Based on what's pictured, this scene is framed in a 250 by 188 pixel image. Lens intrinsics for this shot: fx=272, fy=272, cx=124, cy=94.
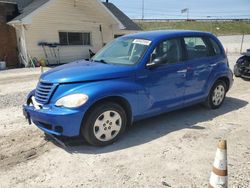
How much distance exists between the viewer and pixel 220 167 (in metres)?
2.71

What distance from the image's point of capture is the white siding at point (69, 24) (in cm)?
1617

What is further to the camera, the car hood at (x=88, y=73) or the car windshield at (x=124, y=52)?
the car windshield at (x=124, y=52)

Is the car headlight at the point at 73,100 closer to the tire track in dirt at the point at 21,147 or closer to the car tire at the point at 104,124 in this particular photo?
the car tire at the point at 104,124

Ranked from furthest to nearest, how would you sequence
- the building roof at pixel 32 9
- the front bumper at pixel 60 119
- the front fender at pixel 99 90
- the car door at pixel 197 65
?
the building roof at pixel 32 9 → the car door at pixel 197 65 → the front fender at pixel 99 90 → the front bumper at pixel 60 119

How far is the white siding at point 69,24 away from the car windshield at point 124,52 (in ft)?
38.6

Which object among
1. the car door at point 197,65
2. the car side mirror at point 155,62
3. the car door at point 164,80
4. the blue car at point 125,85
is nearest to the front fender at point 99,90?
the blue car at point 125,85

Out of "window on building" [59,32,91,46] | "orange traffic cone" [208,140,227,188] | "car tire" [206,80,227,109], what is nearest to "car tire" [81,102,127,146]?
"orange traffic cone" [208,140,227,188]

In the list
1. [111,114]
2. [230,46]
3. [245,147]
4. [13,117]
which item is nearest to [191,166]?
[245,147]

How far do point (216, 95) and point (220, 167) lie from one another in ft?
12.8

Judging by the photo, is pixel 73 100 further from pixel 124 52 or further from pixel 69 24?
pixel 69 24

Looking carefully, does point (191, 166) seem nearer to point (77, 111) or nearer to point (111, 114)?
point (111, 114)

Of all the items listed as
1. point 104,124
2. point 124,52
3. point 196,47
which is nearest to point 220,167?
point 104,124

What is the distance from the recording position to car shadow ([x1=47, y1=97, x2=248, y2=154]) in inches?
175

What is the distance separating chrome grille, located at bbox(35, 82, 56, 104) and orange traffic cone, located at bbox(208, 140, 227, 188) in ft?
8.71
